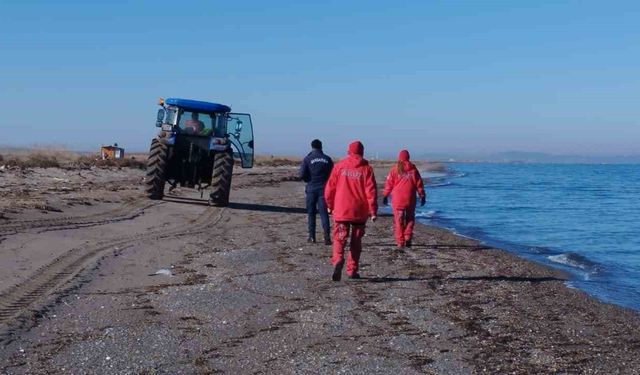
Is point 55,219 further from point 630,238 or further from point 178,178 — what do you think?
point 630,238

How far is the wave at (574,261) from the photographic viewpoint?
14986 millimetres

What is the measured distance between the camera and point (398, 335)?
24.6 ft

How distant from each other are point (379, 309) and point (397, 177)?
5.68 meters

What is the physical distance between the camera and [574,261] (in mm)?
15727

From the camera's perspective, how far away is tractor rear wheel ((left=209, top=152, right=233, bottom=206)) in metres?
20.9

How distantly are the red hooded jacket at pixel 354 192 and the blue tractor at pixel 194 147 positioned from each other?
11.0 m

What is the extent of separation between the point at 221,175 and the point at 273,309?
12.6 metres

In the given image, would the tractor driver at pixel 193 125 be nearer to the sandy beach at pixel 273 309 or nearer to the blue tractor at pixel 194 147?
the blue tractor at pixel 194 147

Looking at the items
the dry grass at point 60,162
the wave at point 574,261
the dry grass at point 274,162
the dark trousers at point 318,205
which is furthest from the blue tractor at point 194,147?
the dry grass at point 274,162

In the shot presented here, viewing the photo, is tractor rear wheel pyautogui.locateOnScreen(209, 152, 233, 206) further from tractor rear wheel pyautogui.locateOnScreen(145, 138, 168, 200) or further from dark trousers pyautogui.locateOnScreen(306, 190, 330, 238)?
dark trousers pyautogui.locateOnScreen(306, 190, 330, 238)

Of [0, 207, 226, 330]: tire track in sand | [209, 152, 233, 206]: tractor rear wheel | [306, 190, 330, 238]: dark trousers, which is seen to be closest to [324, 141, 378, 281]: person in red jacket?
[0, 207, 226, 330]: tire track in sand

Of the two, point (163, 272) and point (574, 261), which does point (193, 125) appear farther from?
point (163, 272)

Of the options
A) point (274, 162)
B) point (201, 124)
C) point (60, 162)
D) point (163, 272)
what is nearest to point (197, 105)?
point (201, 124)

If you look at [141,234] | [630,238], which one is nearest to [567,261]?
[630,238]
